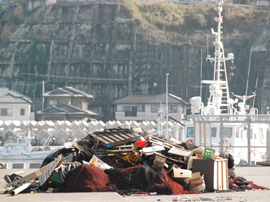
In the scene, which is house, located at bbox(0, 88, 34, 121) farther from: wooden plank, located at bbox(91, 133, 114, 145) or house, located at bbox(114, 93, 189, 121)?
wooden plank, located at bbox(91, 133, 114, 145)

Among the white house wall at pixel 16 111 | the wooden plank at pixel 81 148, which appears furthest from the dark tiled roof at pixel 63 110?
the wooden plank at pixel 81 148

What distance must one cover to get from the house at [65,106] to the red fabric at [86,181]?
5605 centimetres

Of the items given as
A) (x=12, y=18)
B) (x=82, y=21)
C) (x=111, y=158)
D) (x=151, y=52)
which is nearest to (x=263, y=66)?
(x=151, y=52)

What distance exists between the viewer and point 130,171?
9.99 meters

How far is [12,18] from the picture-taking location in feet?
318

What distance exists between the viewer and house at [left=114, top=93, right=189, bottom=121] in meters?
65.5

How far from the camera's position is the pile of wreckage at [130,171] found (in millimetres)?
9727

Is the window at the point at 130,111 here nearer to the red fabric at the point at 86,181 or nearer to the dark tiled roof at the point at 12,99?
the dark tiled roof at the point at 12,99

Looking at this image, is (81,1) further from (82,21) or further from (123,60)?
(123,60)

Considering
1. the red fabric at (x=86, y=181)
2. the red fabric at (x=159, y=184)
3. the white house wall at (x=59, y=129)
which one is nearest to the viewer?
the red fabric at (x=159, y=184)

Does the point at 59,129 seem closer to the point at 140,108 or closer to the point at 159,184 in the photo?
the point at 140,108

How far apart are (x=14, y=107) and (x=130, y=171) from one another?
183 feet

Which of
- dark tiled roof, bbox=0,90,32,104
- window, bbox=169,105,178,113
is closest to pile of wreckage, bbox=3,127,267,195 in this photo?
dark tiled roof, bbox=0,90,32,104

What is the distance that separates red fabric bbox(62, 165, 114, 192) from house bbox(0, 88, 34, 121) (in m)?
54.9
